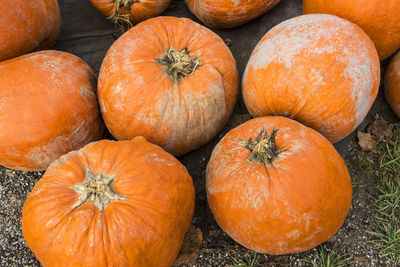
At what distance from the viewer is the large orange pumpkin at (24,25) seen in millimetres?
2465

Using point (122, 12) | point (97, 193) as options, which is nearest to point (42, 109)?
point (97, 193)

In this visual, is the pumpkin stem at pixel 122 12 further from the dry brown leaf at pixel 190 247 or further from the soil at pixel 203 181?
the dry brown leaf at pixel 190 247

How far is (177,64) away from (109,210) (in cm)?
107

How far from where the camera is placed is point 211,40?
2.61 meters

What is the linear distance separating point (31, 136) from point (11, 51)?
28.4 inches

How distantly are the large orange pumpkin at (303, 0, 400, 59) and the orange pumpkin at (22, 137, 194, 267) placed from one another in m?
1.75

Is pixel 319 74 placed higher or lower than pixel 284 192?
higher

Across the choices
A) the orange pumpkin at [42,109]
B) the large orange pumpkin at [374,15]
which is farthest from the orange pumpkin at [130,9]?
the large orange pumpkin at [374,15]

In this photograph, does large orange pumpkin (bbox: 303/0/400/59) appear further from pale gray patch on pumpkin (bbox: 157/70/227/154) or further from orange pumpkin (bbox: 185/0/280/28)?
pale gray patch on pumpkin (bbox: 157/70/227/154)

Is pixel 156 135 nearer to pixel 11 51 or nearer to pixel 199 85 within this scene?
pixel 199 85

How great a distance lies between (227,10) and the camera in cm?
305

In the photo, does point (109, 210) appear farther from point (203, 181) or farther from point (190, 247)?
point (203, 181)

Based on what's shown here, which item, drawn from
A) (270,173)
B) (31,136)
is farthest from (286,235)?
(31,136)

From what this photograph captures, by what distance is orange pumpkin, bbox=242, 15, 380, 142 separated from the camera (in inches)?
89.9
